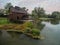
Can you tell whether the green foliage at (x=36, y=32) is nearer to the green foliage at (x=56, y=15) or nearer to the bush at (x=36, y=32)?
the bush at (x=36, y=32)

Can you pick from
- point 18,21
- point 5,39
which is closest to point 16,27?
→ point 18,21

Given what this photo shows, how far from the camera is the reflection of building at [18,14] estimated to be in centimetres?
281

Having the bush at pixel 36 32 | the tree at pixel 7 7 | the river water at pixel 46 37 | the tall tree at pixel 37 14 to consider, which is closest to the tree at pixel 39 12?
the tall tree at pixel 37 14

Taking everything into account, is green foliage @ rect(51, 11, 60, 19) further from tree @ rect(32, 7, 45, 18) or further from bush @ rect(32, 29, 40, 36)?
bush @ rect(32, 29, 40, 36)

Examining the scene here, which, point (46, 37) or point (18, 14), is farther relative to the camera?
point (18, 14)

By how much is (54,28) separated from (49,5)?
472 mm

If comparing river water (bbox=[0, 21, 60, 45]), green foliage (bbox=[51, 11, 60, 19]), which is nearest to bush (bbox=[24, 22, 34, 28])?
river water (bbox=[0, 21, 60, 45])

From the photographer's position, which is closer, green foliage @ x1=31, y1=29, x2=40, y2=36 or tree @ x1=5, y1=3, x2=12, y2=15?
green foliage @ x1=31, y1=29, x2=40, y2=36

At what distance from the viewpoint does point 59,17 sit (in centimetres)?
276

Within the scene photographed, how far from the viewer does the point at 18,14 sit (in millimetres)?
2816

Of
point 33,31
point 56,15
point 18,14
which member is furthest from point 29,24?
point 56,15

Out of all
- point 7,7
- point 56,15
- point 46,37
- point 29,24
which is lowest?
point 46,37

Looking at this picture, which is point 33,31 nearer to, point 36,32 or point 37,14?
point 36,32

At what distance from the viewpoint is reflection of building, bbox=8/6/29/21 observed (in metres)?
2.81
